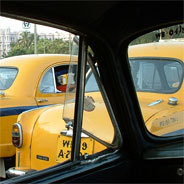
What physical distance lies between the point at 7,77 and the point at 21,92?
61 centimetres

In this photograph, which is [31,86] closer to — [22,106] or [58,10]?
[22,106]

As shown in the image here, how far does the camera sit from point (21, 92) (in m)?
5.40

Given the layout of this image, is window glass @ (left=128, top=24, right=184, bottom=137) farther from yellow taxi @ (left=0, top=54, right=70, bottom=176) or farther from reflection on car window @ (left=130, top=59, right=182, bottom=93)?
yellow taxi @ (left=0, top=54, right=70, bottom=176)

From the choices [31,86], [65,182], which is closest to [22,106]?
[31,86]

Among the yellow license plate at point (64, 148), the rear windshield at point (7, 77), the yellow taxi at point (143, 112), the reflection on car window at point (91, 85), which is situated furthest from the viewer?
the rear windshield at point (7, 77)

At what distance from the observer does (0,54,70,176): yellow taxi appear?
16.2 ft

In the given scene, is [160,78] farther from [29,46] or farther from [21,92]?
[29,46]

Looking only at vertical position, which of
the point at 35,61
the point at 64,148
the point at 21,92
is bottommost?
the point at 64,148

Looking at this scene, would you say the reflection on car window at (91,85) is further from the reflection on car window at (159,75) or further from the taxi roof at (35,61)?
the taxi roof at (35,61)

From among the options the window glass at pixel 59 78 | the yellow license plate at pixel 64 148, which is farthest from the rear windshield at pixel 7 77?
the yellow license plate at pixel 64 148

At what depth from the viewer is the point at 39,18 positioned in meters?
1.58

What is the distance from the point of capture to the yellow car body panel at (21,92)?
491 centimetres

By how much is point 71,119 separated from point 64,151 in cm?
91

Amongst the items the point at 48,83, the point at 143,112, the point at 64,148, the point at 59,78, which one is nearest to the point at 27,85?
the point at 48,83
